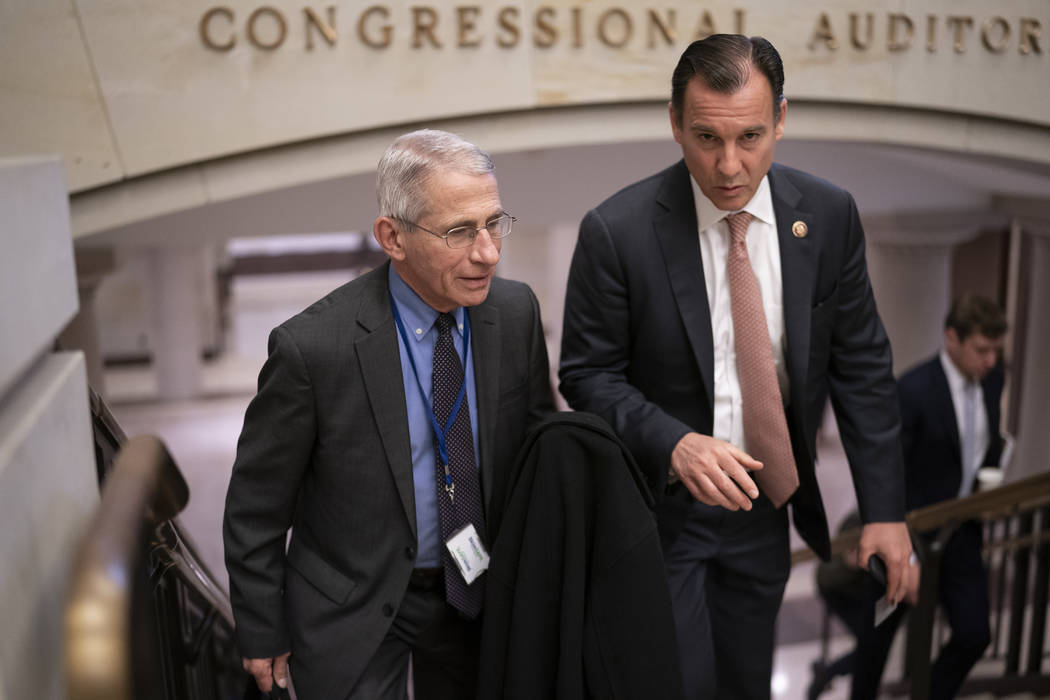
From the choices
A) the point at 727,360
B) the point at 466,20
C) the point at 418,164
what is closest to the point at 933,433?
the point at 727,360

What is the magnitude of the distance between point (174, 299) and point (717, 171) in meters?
16.8

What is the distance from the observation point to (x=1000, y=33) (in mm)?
5234

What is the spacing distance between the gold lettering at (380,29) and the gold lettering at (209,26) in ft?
1.83

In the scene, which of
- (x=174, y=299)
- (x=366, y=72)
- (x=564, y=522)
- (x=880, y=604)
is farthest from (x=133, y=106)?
(x=174, y=299)

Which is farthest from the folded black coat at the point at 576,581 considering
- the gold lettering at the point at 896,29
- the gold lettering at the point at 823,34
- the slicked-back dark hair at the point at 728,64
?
the gold lettering at the point at 896,29

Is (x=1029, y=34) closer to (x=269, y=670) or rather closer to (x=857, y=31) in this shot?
(x=857, y=31)

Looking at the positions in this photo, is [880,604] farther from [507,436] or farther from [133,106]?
[133,106]

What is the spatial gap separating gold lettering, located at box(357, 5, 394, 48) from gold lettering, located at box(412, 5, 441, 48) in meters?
0.11

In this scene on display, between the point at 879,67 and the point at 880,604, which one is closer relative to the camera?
the point at 880,604

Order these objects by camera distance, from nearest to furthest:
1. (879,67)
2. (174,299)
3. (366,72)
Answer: (366,72)
(879,67)
(174,299)

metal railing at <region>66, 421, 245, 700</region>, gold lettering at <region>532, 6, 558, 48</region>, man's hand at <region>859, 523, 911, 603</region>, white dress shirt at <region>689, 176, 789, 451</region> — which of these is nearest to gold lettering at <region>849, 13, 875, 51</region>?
gold lettering at <region>532, 6, 558, 48</region>

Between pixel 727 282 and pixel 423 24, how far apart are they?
2733 millimetres

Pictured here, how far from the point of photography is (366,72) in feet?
15.0

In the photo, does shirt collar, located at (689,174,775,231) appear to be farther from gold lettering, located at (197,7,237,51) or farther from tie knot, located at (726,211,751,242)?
gold lettering, located at (197,7,237,51)
